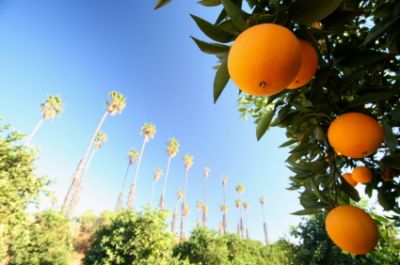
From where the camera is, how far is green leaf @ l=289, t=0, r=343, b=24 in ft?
2.79

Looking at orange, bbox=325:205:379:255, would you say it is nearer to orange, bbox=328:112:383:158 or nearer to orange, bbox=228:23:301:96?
orange, bbox=328:112:383:158

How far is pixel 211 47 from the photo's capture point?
1.03 m

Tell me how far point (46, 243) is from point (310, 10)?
18.2m

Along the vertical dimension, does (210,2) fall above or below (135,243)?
below

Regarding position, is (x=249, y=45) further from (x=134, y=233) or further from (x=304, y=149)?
(x=134, y=233)

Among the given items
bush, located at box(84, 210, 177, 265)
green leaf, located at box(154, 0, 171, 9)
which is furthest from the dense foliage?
green leaf, located at box(154, 0, 171, 9)

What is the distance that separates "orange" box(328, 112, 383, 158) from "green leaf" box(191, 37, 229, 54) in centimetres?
64

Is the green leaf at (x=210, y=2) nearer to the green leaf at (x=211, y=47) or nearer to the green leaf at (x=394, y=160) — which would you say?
the green leaf at (x=211, y=47)

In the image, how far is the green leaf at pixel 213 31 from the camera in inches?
37.6

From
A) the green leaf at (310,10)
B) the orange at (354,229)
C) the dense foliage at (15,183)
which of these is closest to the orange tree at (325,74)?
the green leaf at (310,10)

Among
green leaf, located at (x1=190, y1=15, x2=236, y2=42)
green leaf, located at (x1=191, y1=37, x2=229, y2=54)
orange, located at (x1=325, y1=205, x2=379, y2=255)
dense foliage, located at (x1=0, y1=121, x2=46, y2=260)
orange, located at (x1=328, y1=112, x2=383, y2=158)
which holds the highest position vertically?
dense foliage, located at (x1=0, y1=121, x2=46, y2=260)

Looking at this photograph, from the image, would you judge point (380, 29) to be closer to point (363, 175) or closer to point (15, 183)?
point (363, 175)

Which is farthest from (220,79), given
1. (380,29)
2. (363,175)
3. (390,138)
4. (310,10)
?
(363,175)

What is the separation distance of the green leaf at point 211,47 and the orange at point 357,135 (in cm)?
64
